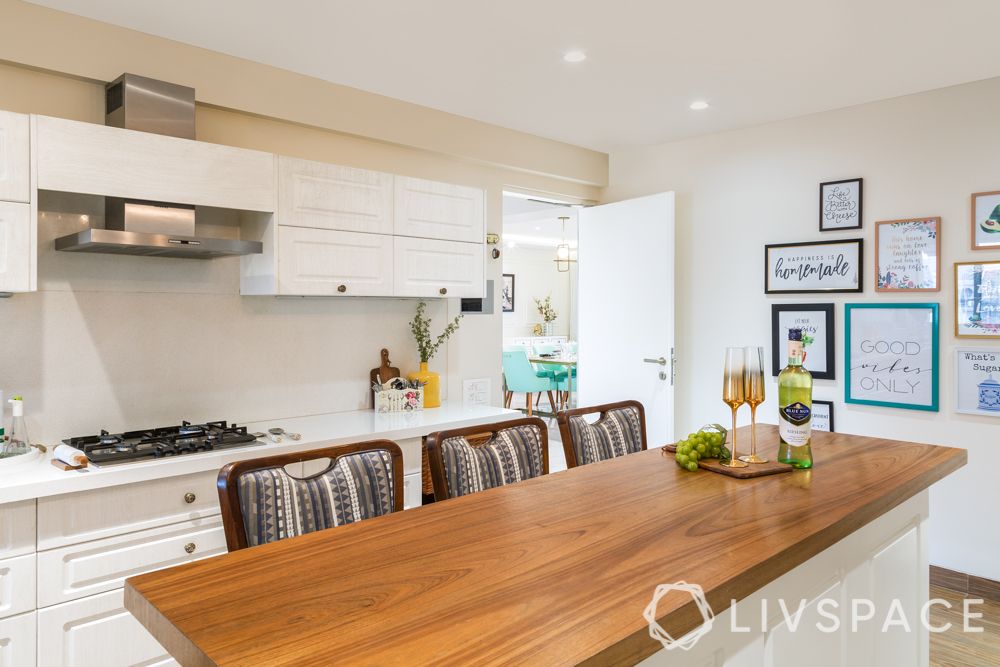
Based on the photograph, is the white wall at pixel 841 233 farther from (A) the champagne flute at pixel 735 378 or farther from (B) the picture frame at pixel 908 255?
(A) the champagne flute at pixel 735 378

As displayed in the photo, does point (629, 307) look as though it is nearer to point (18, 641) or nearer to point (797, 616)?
point (797, 616)

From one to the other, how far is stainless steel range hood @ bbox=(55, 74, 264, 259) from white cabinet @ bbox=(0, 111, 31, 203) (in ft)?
0.73

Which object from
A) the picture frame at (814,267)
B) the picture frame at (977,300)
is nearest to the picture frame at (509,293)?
the picture frame at (814,267)

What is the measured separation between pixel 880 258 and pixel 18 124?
152 inches

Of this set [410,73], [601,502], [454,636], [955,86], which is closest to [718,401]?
[955,86]

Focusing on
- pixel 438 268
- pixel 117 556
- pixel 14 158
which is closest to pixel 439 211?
pixel 438 268

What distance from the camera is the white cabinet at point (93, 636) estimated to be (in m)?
2.04

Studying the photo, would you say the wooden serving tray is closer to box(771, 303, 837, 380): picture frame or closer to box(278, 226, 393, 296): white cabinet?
box(278, 226, 393, 296): white cabinet

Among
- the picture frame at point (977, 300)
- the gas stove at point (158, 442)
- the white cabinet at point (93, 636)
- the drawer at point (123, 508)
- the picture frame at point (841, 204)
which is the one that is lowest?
the white cabinet at point (93, 636)

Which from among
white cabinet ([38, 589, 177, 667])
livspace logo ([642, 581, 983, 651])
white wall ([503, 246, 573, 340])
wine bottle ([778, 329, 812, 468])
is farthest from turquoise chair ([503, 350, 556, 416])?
wine bottle ([778, 329, 812, 468])

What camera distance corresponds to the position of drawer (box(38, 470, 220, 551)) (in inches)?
80.7

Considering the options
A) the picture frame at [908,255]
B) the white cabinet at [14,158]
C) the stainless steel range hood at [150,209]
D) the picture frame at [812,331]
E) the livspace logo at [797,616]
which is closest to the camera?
the livspace logo at [797,616]

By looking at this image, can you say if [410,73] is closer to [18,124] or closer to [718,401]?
[18,124]

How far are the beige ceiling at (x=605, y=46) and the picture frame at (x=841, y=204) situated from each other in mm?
430
